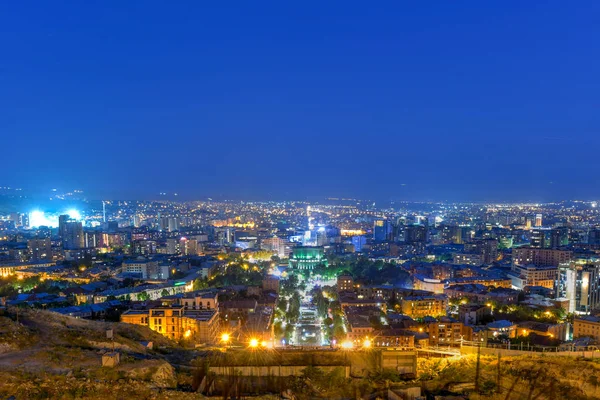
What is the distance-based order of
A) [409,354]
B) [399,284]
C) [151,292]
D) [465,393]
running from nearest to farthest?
1. [465,393]
2. [409,354]
3. [151,292]
4. [399,284]

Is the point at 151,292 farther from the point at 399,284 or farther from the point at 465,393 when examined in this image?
the point at 465,393

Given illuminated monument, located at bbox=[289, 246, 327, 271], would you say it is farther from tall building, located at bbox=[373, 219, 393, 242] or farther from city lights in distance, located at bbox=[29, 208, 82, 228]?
city lights in distance, located at bbox=[29, 208, 82, 228]

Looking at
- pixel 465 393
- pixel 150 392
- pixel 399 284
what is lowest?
pixel 399 284

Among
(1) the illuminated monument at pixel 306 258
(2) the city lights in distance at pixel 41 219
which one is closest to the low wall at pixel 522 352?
(1) the illuminated monument at pixel 306 258

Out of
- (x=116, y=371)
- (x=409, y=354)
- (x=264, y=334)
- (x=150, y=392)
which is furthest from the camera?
(x=264, y=334)

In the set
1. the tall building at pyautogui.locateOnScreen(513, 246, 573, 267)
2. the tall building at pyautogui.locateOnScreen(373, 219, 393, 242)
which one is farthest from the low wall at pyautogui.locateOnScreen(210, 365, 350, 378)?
the tall building at pyautogui.locateOnScreen(373, 219, 393, 242)

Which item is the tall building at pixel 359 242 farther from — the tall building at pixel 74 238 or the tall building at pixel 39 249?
the tall building at pixel 39 249

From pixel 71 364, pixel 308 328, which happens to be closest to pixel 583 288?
pixel 308 328

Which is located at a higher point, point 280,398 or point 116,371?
point 116,371

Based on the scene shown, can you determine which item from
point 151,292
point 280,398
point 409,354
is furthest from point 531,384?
point 151,292
